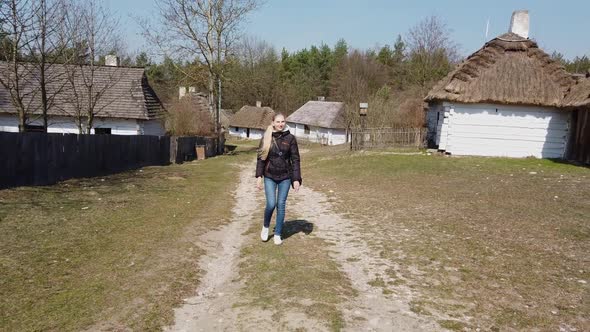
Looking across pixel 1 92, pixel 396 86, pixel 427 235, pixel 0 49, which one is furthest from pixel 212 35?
pixel 396 86

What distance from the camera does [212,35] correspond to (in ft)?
106

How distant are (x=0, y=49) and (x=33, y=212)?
9.22 meters

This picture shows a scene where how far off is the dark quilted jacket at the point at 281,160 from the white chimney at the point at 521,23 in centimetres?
2182

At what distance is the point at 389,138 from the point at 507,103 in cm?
743

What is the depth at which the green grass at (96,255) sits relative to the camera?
4344 mm

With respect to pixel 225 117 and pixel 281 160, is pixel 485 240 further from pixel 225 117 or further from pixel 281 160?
pixel 225 117

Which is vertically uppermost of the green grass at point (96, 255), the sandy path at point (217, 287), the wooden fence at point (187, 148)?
the wooden fence at point (187, 148)

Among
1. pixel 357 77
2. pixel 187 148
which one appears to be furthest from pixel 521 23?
pixel 357 77

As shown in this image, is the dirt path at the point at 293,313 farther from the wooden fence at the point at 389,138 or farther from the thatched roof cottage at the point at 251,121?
the thatched roof cottage at the point at 251,121

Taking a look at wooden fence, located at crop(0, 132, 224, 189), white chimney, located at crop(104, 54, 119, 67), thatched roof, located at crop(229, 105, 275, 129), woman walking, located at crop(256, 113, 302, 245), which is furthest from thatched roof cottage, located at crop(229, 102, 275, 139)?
woman walking, located at crop(256, 113, 302, 245)

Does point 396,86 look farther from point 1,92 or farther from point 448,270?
point 448,270

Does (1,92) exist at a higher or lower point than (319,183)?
higher

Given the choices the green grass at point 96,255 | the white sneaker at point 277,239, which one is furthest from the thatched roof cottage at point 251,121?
the white sneaker at point 277,239

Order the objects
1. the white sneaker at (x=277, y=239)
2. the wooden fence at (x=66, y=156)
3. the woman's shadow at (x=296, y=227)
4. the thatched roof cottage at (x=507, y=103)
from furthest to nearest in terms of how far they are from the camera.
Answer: the thatched roof cottage at (x=507, y=103) → the wooden fence at (x=66, y=156) → the woman's shadow at (x=296, y=227) → the white sneaker at (x=277, y=239)
